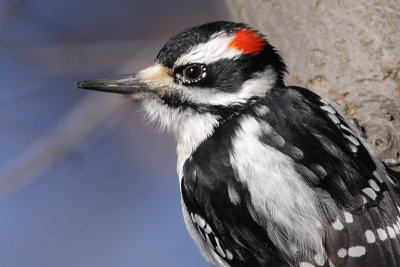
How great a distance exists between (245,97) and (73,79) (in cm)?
229

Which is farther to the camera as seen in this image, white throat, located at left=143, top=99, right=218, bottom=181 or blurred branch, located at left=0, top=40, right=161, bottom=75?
blurred branch, located at left=0, top=40, right=161, bottom=75

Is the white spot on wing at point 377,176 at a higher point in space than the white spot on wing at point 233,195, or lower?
lower

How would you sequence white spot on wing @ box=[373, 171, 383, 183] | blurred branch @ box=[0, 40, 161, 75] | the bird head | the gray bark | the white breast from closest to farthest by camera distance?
the white breast
the bird head
white spot on wing @ box=[373, 171, 383, 183]
the gray bark
blurred branch @ box=[0, 40, 161, 75]

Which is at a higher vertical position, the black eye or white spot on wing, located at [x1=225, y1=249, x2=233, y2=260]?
the black eye

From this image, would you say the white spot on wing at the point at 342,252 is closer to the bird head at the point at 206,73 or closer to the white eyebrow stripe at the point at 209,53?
the bird head at the point at 206,73

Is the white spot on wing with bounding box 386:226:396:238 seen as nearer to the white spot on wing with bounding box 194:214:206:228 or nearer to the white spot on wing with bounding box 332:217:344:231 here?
the white spot on wing with bounding box 332:217:344:231

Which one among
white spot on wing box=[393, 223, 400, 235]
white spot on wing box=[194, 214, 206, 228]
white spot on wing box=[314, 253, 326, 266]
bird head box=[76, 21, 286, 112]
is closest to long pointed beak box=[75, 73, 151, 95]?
bird head box=[76, 21, 286, 112]

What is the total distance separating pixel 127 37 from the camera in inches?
168

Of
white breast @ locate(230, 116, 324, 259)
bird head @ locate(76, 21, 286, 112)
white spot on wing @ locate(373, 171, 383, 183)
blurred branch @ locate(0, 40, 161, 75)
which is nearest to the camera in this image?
white breast @ locate(230, 116, 324, 259)

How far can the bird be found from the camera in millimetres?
2471

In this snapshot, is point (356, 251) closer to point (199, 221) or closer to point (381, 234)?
point (381, 234)

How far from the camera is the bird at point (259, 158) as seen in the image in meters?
2.47

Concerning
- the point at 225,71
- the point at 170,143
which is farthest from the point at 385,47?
the point at 170,143

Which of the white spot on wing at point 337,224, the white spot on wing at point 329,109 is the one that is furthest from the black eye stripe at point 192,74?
the white spot on wing at point 337,224
